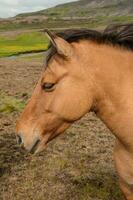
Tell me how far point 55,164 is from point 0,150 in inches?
66.6

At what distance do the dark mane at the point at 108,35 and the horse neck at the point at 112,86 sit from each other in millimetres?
90

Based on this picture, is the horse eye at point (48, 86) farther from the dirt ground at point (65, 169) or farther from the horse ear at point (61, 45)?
the dirt ground at point (65, 169)

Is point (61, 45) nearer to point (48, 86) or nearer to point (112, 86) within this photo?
point (48, 86)

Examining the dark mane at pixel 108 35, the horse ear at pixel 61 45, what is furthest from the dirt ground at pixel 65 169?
the horse ear at pixel 61 45

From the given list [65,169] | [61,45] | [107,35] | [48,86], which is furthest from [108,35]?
[65,169]

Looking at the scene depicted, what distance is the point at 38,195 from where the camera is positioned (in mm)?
7391

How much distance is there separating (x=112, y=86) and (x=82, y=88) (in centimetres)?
38

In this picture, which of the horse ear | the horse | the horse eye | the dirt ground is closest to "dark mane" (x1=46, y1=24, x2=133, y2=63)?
the horse

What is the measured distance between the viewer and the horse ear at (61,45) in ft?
15.2

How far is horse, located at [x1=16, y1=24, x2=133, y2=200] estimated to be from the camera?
4.88 meters

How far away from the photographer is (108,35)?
5180mm

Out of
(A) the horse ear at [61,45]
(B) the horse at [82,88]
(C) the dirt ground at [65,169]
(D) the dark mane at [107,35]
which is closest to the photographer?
(A) the horse ear at [61,45]

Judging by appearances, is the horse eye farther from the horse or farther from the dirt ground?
the dirt ground

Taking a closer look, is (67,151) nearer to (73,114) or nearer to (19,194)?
(19,194)
